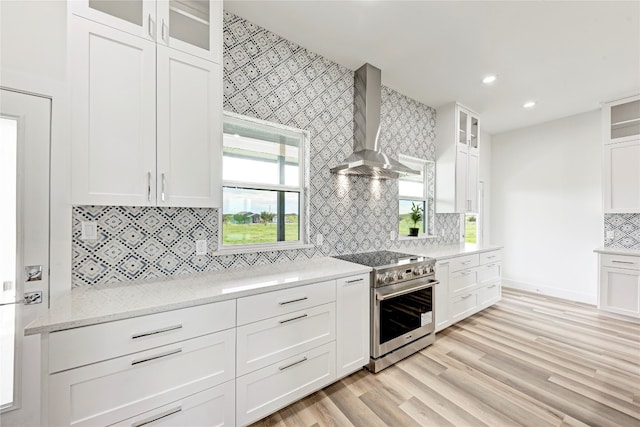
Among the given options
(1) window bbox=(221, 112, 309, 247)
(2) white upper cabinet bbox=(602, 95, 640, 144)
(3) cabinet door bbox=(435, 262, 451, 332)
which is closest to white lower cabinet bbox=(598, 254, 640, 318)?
(2) white upper cabinet bbox=(602, 95, 640, 144)

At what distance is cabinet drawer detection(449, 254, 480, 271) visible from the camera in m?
3.15

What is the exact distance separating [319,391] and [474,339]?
205 cm

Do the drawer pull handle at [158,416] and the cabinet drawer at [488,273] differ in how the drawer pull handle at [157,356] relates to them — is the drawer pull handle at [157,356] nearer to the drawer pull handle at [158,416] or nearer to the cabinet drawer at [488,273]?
the drawer pull handle at [158,416]

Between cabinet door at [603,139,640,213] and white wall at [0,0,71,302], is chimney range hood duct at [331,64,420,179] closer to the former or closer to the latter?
white wall at [0,0,71,302]

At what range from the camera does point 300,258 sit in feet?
8.39

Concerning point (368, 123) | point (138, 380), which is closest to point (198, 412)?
point (138, 380)

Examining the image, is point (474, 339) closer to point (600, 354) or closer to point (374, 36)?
point (600, 354)

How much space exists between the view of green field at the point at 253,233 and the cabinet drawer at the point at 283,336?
848mm

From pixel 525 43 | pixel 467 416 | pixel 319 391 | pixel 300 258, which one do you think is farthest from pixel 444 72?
pixel 319 391

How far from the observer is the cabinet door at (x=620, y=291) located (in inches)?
134

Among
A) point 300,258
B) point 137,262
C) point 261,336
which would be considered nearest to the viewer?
point 261,336

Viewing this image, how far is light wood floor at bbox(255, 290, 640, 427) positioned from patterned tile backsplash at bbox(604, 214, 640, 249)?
1.28 m

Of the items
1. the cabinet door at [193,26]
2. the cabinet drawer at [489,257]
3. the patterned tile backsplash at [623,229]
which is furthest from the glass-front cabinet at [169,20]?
the patterned tile backsplash at [623,229]

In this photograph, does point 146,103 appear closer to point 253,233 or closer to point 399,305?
point 253,233
